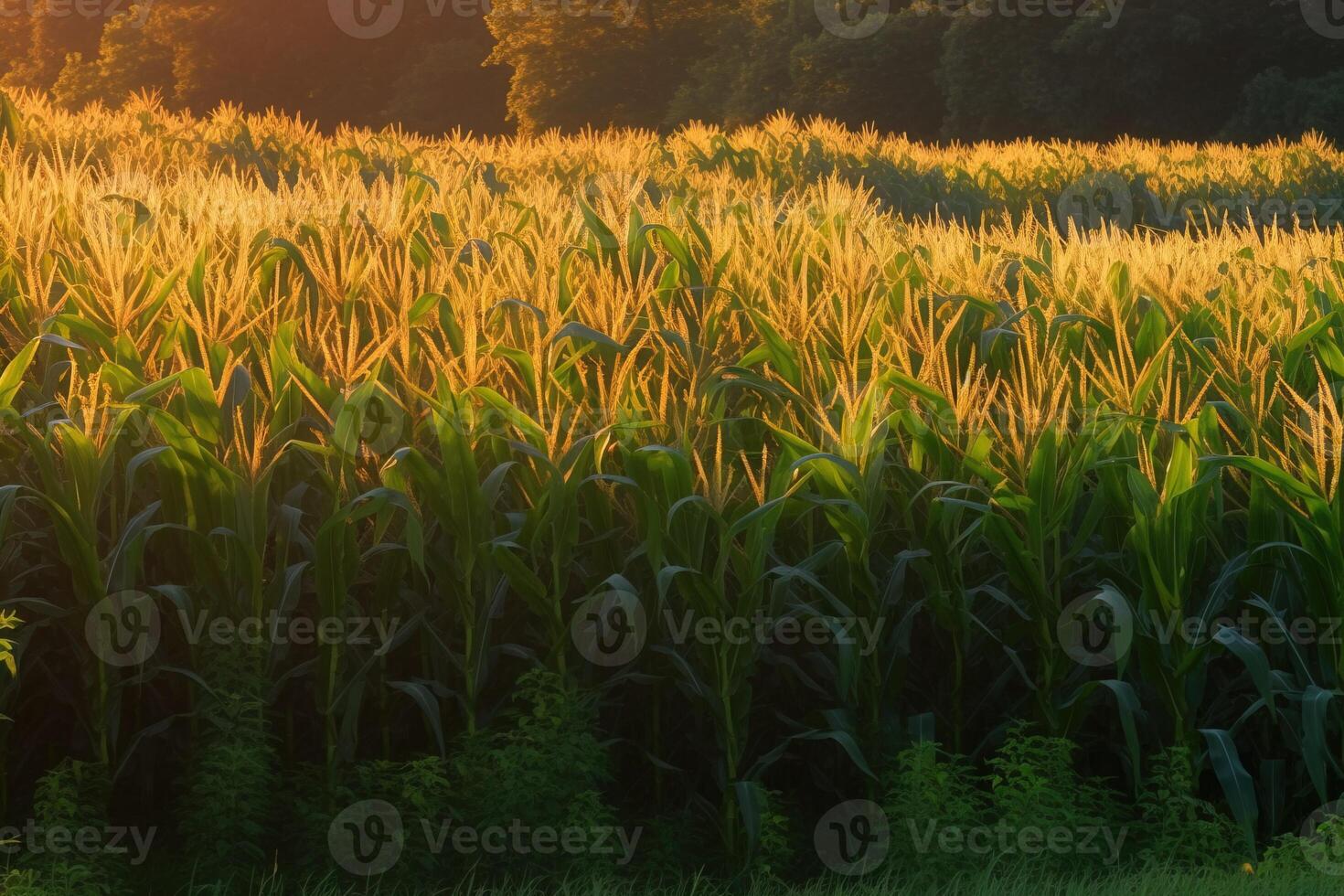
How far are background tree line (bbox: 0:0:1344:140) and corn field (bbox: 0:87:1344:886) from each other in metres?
27.7

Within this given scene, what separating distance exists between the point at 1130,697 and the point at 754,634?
38.6 inches

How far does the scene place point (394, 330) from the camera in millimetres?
3990

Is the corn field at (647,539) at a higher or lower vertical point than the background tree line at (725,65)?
lower

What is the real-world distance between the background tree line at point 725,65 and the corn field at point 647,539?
91.0 ft

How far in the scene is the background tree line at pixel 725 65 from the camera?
31297mm

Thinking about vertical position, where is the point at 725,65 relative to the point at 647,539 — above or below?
above

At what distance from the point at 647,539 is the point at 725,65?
34.1m

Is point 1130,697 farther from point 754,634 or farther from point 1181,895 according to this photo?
point 754,634

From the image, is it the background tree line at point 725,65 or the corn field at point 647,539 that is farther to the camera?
the background tree line at point 725,65

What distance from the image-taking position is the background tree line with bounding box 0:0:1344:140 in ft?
103

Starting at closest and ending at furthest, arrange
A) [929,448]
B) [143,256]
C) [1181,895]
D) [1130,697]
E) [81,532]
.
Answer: [1181,895] → [81,532] → [1130,697] → [929,448] → [143,256]

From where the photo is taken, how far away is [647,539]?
3641 millimetres

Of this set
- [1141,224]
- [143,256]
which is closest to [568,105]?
[1141,224]

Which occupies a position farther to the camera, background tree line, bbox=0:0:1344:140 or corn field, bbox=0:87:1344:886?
background tree line, bbox=0:0:1344:140
